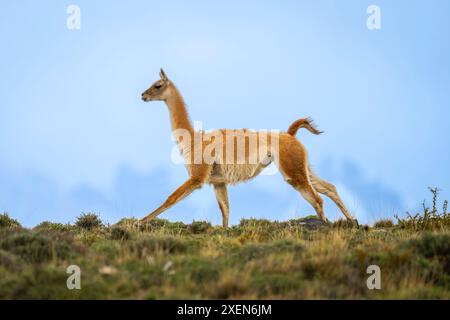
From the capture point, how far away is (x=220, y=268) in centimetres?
833

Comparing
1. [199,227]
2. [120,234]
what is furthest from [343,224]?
[120,234]

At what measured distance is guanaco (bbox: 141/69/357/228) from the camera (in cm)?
1395

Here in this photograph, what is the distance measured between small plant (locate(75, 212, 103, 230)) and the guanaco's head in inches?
117

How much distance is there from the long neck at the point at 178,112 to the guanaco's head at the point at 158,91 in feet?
0.47

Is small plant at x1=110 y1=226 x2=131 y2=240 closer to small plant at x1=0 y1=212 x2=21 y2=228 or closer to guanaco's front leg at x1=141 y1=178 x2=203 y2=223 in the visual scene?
guanaco's front leg at x1=141 y1=178 x2=203 y2=223

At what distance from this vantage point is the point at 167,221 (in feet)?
50.9

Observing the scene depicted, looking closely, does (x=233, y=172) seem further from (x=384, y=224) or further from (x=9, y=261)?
(x=9, y=261)

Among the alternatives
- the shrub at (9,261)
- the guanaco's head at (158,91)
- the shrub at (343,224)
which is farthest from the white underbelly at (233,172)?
the shrub at (9,261)

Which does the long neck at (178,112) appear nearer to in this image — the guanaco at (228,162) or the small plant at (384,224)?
the guanaco at (228,162)

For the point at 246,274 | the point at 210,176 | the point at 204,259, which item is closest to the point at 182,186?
the point at 210,176

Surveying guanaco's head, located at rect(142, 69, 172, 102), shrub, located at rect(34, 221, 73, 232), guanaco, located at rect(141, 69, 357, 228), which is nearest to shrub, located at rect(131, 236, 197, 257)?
guanaco, located at rect(141, 69, 357, 228)
